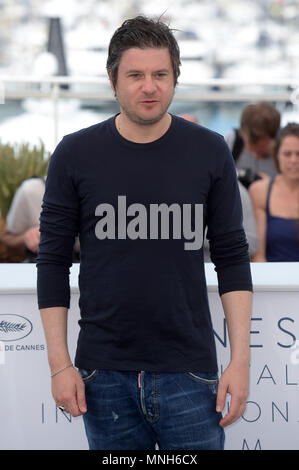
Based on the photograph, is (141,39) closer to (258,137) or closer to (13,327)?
(13,327)

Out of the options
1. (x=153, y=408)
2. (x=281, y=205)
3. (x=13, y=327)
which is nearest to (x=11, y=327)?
(x=13, y=327)

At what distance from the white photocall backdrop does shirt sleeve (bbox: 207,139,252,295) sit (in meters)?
0.51

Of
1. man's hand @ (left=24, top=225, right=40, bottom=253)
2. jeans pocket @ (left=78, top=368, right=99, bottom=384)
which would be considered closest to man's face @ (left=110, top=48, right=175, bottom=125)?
jeans pocket @ (left=78, top=368, right=99, bottom=384)

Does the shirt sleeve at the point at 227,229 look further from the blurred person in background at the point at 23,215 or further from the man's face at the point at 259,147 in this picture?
the man's face at the point at 259,147

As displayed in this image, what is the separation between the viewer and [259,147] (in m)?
4.60

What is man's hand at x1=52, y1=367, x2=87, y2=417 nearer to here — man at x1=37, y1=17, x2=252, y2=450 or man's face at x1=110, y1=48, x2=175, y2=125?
man at x1=37, y1=17, x2=252, y2=450

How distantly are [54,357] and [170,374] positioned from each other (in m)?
0.25

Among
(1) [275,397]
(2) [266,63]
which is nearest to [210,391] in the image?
(1) [275,397]

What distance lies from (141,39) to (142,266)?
465 millimetres

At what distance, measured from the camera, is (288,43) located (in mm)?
22609

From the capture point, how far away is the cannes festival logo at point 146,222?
5.32 ft

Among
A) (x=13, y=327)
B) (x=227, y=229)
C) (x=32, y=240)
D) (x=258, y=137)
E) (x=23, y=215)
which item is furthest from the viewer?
(x=258, y=137)

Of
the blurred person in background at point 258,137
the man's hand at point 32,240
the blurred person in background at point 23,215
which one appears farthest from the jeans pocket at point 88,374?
the blurred person in background at point 258,137
